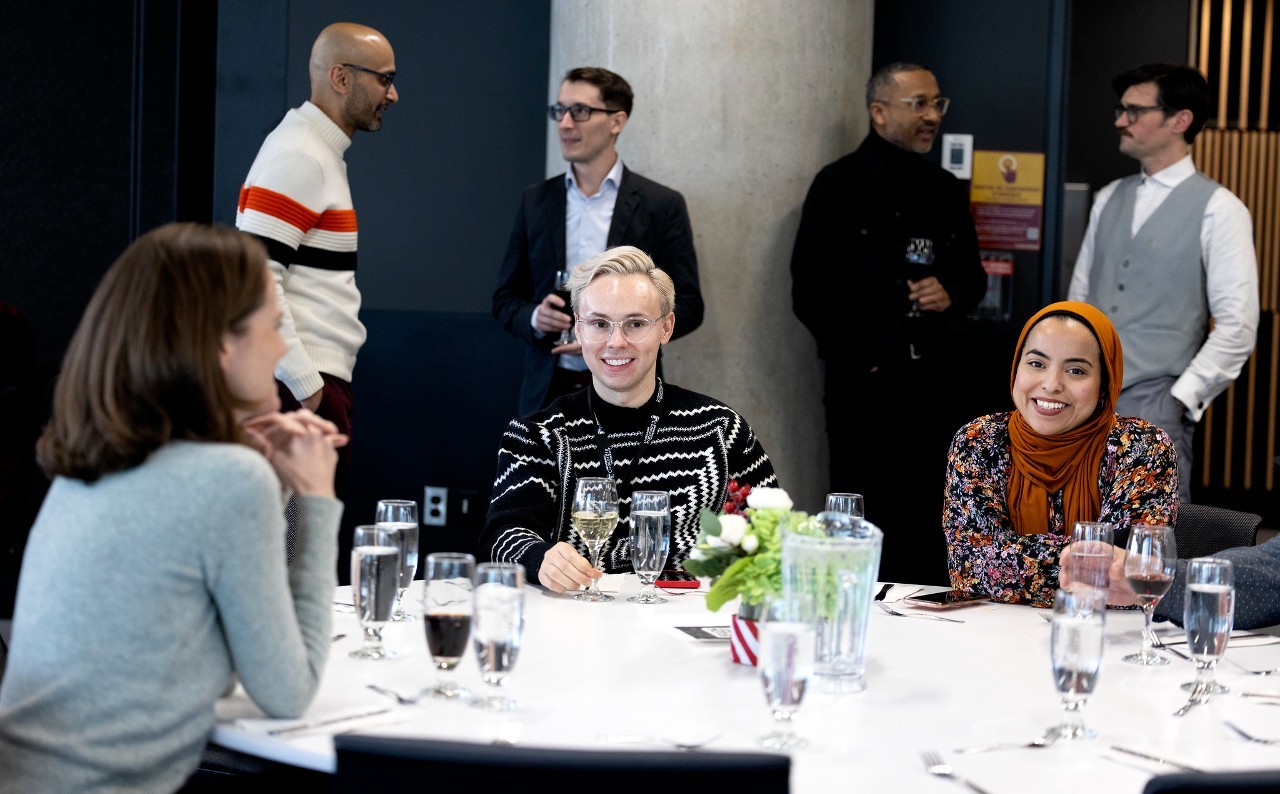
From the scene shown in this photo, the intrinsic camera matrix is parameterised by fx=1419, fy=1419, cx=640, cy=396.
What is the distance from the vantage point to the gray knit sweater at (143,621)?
168 cm

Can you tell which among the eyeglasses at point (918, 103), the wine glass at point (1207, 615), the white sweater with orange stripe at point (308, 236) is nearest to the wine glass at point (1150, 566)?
the wine glass at point (1207, 615)

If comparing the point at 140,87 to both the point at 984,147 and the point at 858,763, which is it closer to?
the point at 984,147

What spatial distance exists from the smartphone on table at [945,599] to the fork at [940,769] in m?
0.93

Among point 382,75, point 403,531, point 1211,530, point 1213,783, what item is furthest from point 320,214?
point 1213,783

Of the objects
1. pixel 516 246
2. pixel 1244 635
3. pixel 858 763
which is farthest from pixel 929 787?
pixel 516 246

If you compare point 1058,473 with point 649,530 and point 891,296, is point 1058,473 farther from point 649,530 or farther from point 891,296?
point 891,296

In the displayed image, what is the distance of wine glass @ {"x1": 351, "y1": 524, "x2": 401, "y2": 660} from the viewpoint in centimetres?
210

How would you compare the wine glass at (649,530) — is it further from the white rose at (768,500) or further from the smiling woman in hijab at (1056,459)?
the smiling woman in hijab at (1056,459)

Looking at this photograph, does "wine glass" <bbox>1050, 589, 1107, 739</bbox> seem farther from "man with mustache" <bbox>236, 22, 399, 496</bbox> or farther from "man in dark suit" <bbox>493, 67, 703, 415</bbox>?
"man in dark suit" <bbox>493, 67, 703, 415</bbox>

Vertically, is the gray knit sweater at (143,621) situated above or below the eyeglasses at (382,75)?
below

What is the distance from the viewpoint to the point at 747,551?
2076 millimetres

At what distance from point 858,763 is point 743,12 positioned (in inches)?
143

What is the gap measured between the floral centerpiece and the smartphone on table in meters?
0.66

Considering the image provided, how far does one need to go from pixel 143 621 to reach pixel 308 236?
2595 mm
